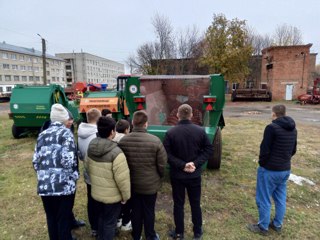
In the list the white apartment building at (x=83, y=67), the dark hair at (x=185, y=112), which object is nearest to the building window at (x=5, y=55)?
the white apartment building at (x=83, y=67)

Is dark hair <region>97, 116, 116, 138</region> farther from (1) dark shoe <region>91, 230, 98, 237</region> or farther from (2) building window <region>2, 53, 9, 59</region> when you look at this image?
(2) building window <region>2, 53, 9, 59</region>

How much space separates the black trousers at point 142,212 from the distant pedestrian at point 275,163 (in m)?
1.33

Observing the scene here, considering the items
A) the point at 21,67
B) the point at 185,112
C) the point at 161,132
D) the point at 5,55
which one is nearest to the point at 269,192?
the point at 185,112

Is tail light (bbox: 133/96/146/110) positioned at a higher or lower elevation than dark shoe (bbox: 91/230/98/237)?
higher

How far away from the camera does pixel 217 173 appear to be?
5.04 m

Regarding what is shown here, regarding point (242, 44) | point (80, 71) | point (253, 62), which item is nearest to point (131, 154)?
point (242, 44)

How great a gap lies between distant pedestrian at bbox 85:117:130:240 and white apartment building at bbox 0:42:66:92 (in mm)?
52987

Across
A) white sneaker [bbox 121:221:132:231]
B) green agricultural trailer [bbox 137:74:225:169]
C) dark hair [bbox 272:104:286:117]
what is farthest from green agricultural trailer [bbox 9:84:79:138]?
dark hair [bbox 272:104:286:117]

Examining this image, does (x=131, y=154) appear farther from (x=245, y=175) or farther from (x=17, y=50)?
(x=17, y=50)

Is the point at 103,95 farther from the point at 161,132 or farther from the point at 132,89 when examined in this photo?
the point at 161,132

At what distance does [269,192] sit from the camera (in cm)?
302

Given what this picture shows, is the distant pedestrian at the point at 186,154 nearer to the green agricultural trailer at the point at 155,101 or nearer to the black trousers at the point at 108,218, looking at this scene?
the black trousers at the point at 108,218

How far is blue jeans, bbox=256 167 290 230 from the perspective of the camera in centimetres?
296

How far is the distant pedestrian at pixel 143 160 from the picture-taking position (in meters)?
2.56
